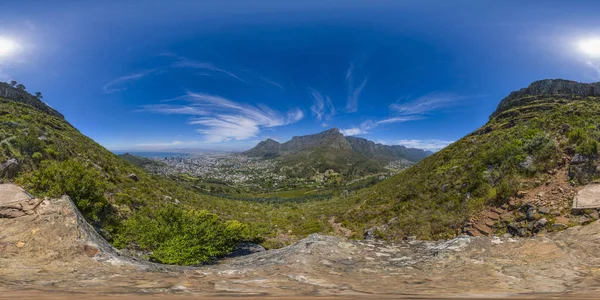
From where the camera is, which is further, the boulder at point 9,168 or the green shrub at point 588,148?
the boulder at point 9,168

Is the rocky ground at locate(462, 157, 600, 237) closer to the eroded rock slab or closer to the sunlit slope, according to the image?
the eroded rock slab

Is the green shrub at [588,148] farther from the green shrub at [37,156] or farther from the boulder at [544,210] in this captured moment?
the green shrub at [37,156]

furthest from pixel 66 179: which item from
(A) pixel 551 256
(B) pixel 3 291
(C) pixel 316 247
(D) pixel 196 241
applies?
(A) pixel 551 256

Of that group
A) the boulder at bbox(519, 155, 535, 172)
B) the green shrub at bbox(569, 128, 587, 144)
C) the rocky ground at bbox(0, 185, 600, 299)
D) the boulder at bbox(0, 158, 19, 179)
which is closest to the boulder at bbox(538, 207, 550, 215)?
the rocky ground at bbox(0, 185, 600, 299)

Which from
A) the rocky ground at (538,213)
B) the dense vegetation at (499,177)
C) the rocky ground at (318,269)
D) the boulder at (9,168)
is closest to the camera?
the rocky ground at (318,269)

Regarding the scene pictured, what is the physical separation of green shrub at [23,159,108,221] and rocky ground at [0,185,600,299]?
3103mm

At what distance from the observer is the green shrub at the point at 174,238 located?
10695 millimetres

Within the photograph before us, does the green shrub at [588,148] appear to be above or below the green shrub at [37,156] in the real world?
below

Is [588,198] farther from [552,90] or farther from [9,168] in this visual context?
[552,90]

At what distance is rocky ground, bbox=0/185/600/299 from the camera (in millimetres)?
5410

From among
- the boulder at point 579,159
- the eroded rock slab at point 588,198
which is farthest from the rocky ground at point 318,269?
the boulder at point 579,159

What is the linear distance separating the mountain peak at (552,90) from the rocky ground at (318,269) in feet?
311

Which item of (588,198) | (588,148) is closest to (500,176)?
(588,148)

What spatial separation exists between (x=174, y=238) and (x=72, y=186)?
22.8 feet
